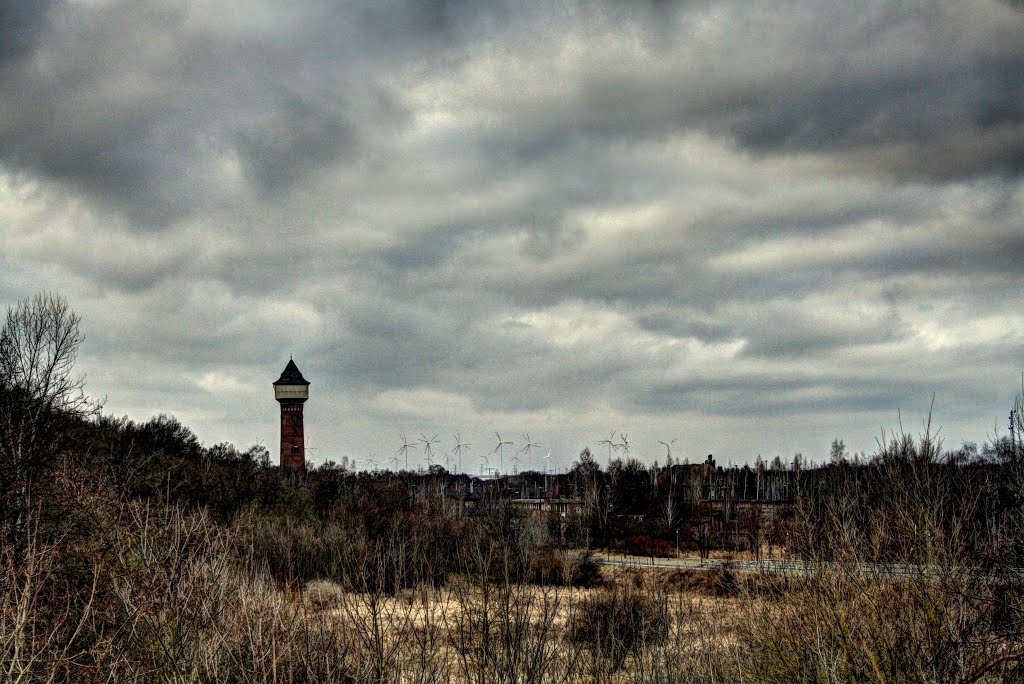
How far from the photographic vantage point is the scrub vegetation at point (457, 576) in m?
11.0

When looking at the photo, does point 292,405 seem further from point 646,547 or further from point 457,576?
point 457,576

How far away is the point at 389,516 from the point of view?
4788 cm

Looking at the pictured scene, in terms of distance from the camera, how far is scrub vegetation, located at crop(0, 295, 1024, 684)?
10992mm

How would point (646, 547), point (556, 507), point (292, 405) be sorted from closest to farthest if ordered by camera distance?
point (646, 547), point (556, 507), point (292, 405)

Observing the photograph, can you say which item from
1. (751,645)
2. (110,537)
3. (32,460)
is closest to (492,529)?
(751,645)

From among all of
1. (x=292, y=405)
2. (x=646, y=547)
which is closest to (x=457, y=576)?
(x=646, y=547)

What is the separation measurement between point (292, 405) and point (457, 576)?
61556mm

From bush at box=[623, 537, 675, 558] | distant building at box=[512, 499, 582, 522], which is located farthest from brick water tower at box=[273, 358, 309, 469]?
bush at box=[623, 537, 675, 558]

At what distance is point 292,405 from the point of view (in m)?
70.9

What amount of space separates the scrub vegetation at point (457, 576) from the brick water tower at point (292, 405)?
567cm

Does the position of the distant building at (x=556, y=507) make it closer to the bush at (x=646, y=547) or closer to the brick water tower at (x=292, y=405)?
the bush at (x=646, y=547)

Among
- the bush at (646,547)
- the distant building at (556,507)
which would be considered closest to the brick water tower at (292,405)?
the distant building at (556,507)

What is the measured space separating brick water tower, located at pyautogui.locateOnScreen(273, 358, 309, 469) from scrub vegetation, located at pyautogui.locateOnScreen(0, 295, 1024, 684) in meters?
5.67

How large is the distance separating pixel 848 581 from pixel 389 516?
1439 inches
